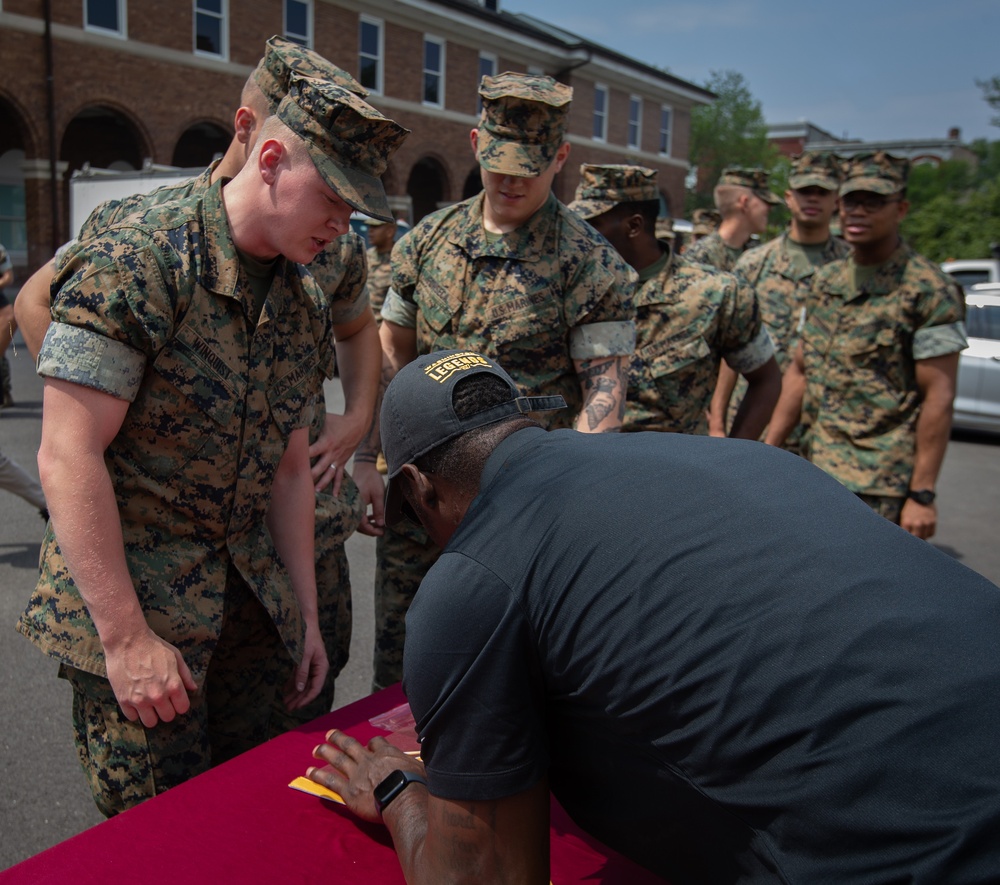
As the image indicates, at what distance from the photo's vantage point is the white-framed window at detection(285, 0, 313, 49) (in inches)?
803

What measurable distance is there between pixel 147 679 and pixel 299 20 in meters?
21.6

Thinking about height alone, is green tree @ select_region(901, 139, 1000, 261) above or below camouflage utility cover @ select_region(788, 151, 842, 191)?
above

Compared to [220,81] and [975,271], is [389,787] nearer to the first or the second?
[975,271]

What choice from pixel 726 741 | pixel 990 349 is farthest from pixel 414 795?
pixel 990 349

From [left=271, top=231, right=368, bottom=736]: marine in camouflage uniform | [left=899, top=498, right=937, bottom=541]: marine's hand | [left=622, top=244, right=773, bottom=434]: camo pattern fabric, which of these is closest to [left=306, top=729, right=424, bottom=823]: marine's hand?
[left=271, top=231, right=368, bottom=736]: marine in camouflage uniform

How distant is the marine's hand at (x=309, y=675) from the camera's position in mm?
2252

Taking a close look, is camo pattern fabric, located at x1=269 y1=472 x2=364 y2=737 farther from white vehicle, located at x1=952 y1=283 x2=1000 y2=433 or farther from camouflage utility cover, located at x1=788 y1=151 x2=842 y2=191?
white vehicle, located at x1=952 y1=283 x2=1000 y2=433

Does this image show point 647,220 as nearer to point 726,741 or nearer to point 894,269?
point 894,269

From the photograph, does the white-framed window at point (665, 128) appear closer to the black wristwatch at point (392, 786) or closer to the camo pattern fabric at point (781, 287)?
the camo pattern fabric at point (781, 287)

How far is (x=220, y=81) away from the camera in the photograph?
19.4 meters

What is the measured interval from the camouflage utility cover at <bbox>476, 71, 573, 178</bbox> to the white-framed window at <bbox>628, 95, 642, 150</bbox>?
2894 cm

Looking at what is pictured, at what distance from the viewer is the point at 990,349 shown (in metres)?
10.1

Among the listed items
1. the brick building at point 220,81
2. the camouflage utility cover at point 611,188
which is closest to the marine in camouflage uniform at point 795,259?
the camouflage utility cover at point 611,188

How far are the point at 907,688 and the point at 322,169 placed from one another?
132 cm
